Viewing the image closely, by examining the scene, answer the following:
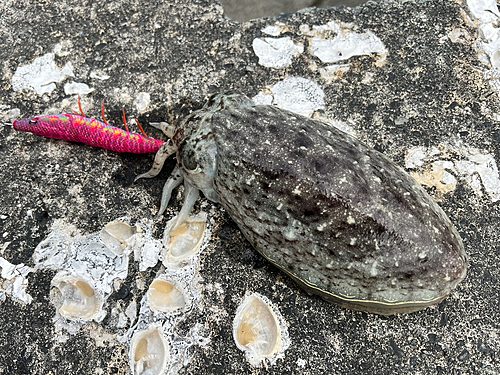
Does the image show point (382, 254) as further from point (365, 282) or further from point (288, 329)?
point (288, 329)

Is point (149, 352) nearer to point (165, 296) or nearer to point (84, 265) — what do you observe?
point (165, 296)

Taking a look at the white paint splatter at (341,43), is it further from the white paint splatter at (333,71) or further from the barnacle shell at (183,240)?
the barnacle shell at (183,240)

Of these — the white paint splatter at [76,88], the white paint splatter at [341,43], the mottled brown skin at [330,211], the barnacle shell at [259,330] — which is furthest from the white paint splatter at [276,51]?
the barnacle shell at [259,330]

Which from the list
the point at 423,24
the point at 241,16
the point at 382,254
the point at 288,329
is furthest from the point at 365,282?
the point at 241,16

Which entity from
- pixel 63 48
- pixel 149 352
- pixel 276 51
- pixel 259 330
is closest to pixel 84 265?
pixel 149 352

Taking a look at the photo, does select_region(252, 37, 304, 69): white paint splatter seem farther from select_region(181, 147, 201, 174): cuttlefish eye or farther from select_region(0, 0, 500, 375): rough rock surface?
select_region(181, 147, 201, 174): cuttlefish eye

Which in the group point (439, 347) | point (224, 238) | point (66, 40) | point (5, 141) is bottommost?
point (439, 347)
